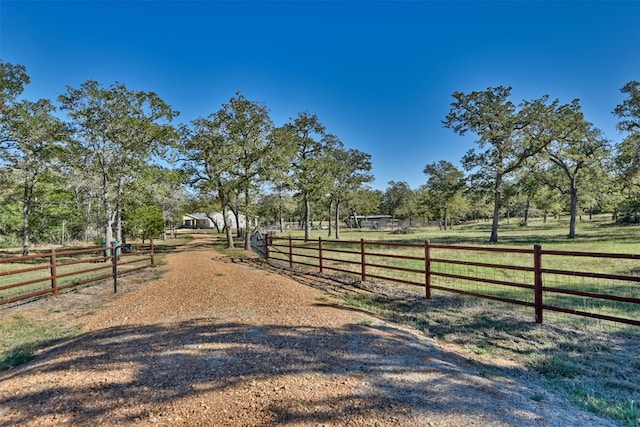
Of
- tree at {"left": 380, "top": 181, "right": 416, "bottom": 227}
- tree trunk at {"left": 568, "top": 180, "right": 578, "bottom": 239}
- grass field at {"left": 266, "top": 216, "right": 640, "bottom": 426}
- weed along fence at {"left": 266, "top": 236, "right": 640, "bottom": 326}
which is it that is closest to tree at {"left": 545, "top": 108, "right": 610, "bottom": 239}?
tree trunk at {"left": 568, "top": 180, "right": 578, "bottom": 239}

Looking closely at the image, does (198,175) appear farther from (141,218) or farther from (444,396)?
(444,396)

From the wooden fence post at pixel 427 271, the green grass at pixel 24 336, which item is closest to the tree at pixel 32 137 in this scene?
the green grass at pixel 24 336

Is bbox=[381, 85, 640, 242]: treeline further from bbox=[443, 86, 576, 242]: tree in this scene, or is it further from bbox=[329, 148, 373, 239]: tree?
bbox=[329, 148, 373, 239]: tree

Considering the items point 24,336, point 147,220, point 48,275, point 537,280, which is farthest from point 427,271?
point 147,220

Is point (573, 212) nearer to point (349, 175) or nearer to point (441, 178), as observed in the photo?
point (349, 175)

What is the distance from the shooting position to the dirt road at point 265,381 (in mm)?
2617

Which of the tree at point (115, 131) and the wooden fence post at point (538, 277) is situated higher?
the tree at point (115, 131)

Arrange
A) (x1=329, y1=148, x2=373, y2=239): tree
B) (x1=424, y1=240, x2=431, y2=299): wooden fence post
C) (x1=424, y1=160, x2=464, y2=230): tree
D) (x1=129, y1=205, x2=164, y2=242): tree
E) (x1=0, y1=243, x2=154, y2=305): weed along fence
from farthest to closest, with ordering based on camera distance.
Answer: (x1=424, y1=160, x2=464, y2=230): tree < (x1=329, y1=148, x2=373, y2=239): tree < (x1=129, y1=205, x2=164, y2=242): tree < (x1=0, y1=243, x2=154, y2=305): weed along fence < (x1=424, y1=240, x2=431, y2=299): wooden fence post

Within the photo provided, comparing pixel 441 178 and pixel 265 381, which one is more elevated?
pixel 441 178

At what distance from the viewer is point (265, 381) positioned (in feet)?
10.3

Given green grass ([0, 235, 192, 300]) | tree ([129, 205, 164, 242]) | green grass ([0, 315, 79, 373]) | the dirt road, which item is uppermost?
tree ([129, 205, 164, 242])

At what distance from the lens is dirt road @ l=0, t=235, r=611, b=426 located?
262 cm

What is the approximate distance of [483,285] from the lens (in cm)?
873

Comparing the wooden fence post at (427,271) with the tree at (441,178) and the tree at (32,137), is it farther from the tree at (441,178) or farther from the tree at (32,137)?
the tree at (441,178)
